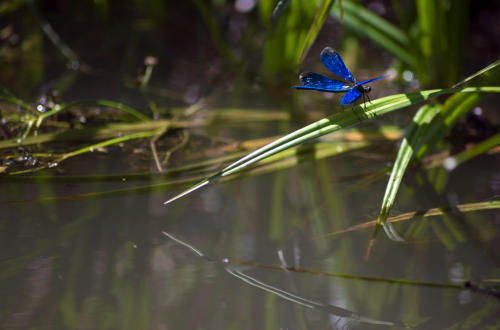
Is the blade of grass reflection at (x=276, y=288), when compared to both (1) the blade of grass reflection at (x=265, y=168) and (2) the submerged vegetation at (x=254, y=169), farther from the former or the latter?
(1) the blade of grass reflection at (x=265, y=168)

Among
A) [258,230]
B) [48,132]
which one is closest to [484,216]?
[258,230]

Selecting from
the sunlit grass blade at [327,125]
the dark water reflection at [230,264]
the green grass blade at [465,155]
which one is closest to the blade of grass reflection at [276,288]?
the dark water reflection at [230,264]

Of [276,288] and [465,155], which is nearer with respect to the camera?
[276,288]

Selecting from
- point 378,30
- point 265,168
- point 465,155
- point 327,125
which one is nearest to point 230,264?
point 327,125

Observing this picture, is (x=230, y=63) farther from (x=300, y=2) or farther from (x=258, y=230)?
(x=258, y=230)

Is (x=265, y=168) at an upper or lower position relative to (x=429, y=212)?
upper

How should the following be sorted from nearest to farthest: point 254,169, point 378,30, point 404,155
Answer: point 404,155
point 254,169
point 378,30

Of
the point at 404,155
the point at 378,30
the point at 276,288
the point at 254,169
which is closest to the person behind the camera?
the point at 276,288

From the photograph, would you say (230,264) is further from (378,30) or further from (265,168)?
(378,30)

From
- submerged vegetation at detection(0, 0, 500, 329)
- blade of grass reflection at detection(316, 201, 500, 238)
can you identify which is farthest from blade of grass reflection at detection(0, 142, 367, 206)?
blade of grass reflection at detection(316, 201, 500, 238)
